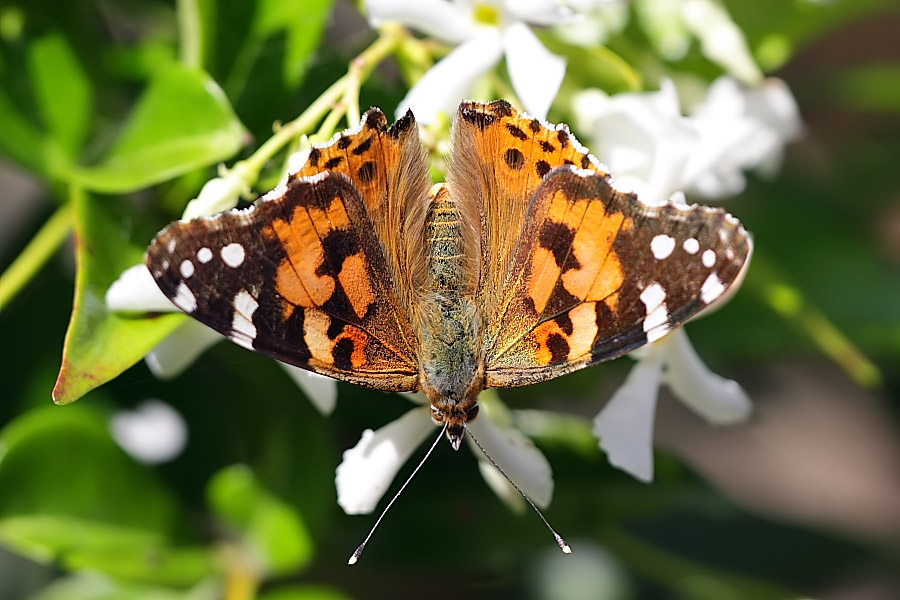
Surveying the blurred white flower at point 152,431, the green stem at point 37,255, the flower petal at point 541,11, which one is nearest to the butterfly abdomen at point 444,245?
the flower petal at point 541,11

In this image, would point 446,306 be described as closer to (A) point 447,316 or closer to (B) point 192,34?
(A) point 447,316

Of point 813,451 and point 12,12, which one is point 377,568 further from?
point 813,451

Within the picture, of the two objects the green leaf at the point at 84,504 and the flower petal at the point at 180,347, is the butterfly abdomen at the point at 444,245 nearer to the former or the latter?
the flower petal at the point at 180,347

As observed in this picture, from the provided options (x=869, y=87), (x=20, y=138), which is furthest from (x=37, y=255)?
(x=869, y=87)

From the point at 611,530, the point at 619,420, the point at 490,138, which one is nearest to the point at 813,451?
the point at 611,530

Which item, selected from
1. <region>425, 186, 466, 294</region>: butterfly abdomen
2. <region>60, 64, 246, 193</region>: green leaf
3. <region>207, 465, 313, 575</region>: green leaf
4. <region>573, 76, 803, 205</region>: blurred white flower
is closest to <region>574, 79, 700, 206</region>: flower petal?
<region>573, 76, 803, 205</region>: blurred white flower
